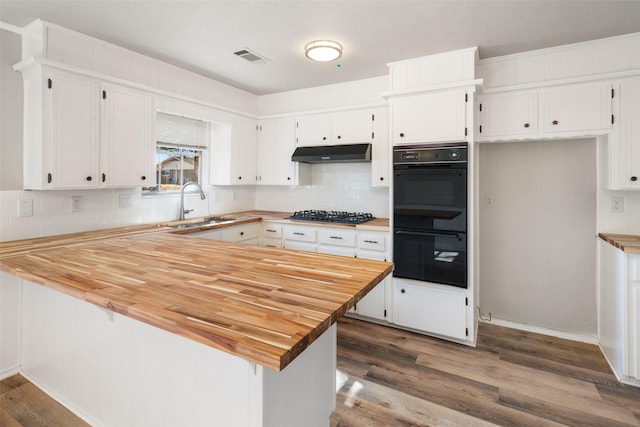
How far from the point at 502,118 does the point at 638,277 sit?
157 cm

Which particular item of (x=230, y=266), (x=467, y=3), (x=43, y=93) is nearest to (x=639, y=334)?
(x=467, y=3)

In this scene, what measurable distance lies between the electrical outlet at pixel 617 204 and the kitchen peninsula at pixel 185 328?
242 centimetres

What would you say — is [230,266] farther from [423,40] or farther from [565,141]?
[565,141]

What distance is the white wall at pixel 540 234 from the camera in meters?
2.92

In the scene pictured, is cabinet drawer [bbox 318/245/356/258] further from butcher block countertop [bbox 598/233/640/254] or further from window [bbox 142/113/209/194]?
butcher block countertop [bbox 598/233/640/254]

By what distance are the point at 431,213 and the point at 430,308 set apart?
2.86ft

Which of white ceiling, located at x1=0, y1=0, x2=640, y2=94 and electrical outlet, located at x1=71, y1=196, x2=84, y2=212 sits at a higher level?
white ceiling, located at x1=0, y1=0, x2=640, y2=94

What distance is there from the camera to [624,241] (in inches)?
93.2

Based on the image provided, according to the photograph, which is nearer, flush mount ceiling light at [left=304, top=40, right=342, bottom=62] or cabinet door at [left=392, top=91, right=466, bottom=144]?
flush mount ceiling light at [left=304, top=40, right=342, bottom=62]

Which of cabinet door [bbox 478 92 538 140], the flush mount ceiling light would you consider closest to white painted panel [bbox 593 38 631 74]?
cabinet door [bbox 478 92 538 140]

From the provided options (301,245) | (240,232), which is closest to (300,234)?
(301,245)

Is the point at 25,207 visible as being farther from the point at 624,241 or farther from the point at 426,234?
the point at 624,241

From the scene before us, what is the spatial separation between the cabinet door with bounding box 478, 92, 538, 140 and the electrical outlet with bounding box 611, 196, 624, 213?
2.80 feet

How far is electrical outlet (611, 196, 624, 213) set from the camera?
268cm
